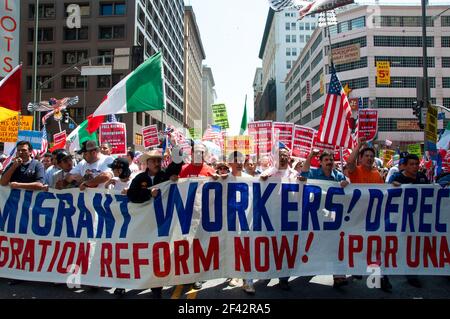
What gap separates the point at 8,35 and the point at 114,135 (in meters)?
3.30

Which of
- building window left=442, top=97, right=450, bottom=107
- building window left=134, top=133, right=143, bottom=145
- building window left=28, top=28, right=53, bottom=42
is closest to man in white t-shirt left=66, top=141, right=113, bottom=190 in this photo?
building window left=134, top=133, right=143, bottom=145

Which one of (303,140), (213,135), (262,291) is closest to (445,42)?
(213,135)

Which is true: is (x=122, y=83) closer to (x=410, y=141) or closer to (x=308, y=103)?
(x=410, y=141)

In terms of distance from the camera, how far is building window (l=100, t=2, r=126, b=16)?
44.9m

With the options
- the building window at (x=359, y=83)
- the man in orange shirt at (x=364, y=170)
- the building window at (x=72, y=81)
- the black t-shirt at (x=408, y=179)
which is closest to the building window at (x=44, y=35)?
the building window at (x=72, y=81)

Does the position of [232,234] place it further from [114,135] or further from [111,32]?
[111,32]

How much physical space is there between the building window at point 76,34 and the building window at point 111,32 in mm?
1733

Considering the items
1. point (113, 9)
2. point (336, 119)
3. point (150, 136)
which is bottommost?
point (336, 119)

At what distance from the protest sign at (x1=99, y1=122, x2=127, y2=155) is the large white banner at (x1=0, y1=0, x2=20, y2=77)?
261cm

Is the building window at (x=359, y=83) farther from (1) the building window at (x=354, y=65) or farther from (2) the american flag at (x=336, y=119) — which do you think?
(2) the american flag at (x=336, y=119)

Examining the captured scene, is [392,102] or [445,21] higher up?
[445,21]

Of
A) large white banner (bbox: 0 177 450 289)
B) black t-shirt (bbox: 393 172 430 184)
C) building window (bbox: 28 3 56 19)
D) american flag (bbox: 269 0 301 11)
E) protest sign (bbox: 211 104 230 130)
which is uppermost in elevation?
building window (bbox: 28 3 56 19)

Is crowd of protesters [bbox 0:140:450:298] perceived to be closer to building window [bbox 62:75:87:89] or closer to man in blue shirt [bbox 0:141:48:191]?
man in blue shirt [bbox 0:141:48:191]

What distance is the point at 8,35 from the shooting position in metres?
8.90
